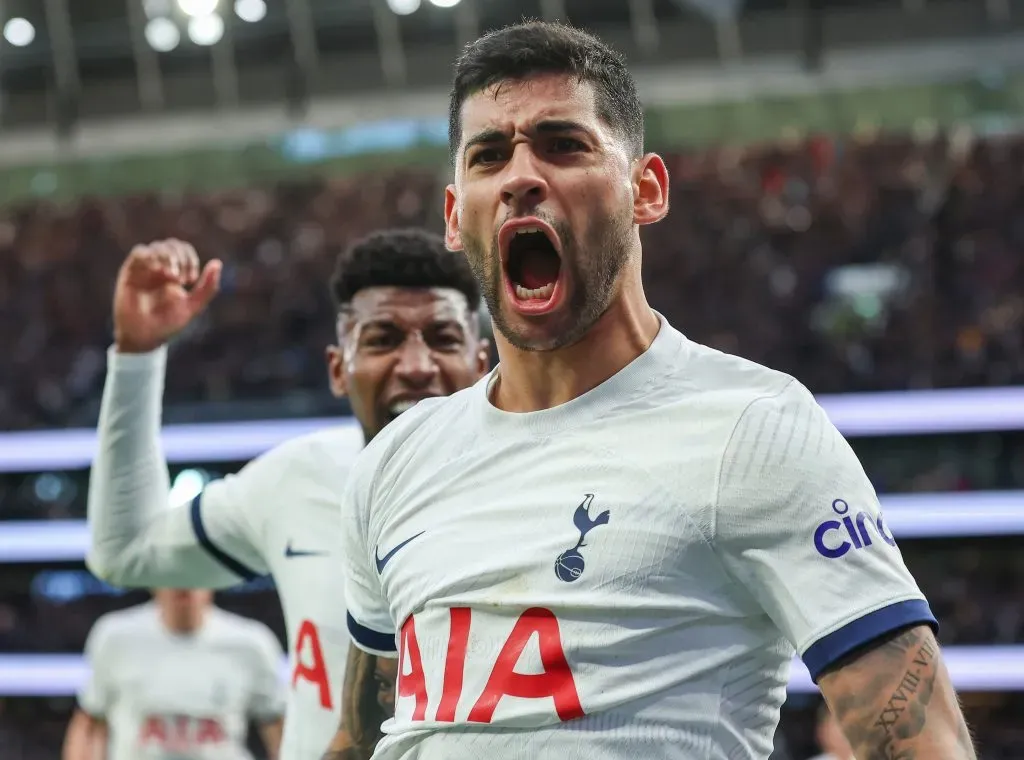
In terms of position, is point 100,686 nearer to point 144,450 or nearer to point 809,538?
point 144,450

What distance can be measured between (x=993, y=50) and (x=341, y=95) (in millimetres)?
5524

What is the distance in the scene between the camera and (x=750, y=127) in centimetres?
1042

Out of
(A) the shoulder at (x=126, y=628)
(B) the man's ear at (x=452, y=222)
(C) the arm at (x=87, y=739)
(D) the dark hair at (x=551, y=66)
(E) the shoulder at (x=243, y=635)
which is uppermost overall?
(D) the dark hair at (x=551, y=66)

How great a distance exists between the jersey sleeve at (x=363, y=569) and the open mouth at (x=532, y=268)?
1.21 ft

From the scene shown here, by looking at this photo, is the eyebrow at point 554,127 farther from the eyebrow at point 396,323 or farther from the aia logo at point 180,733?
the aia logo at point 180,733

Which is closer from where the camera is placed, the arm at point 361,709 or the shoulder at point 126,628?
the arm at point 361,709

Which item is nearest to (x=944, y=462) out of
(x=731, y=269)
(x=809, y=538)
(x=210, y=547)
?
(x=731, y=269)

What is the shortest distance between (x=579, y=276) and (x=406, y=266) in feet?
4.19

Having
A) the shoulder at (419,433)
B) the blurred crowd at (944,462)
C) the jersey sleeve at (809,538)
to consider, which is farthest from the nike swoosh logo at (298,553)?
the blurred crowd at (944,462)

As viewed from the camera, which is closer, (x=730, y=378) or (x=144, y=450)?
(x=730, y=378)

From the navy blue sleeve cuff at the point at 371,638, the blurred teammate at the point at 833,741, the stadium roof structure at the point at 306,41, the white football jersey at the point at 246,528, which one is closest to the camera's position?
the navy blue sleeve cuff at the point at 371,638

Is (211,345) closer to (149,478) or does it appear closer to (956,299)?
(956,299)

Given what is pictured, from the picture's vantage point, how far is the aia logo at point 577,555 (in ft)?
5.09

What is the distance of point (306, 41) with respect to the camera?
12.2 m
